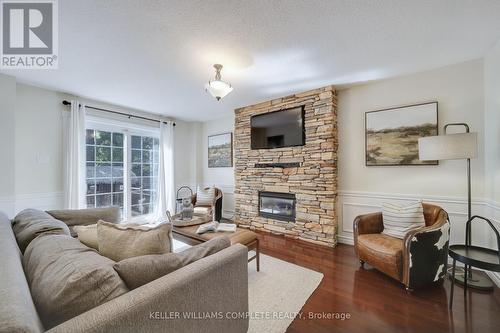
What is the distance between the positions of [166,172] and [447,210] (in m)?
4.96

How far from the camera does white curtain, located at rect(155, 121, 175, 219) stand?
471cm

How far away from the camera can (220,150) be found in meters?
5.14

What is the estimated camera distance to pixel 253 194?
4219mm

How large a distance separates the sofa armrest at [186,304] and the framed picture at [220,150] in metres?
3.67

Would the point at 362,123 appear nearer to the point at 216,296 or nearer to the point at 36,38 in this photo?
the point at 216,296

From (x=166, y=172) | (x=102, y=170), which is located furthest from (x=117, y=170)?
(x=166, y=172)

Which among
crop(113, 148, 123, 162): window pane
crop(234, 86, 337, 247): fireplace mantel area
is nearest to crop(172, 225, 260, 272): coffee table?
crop(234, 86, 337, 247): fireplace mantel area

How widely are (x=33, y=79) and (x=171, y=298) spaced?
381cm

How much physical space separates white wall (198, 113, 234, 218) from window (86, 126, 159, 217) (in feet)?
3.85

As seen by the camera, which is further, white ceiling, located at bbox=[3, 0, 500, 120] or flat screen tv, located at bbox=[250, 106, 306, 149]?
flat screen tv, located at bbox=[250, 106, 306, 149]

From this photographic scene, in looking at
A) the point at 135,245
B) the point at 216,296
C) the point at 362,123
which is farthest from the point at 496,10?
the point at 135,245

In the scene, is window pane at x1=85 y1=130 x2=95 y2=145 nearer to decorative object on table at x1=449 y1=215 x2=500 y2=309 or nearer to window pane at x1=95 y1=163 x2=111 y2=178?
window pane at x1=95 y1=163 x2=111 y2=178

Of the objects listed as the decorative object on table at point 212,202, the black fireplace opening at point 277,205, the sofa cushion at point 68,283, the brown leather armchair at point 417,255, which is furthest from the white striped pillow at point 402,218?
the decorative object on table at point 212,202

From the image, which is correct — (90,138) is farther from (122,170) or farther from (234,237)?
(234,237)
